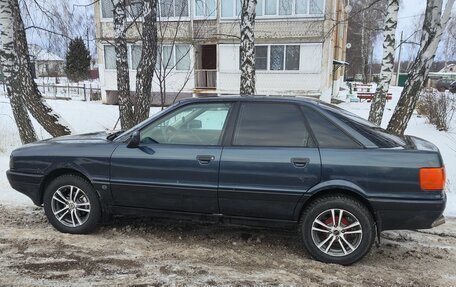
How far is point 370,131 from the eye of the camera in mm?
3887

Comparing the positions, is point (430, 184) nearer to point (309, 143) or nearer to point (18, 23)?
point (309, 143)

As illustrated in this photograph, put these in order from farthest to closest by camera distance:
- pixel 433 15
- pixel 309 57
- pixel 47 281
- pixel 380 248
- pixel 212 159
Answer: pixel 309 57
pixel 433 15
pixel 380 248
pixel 212 159
pixel 47 281

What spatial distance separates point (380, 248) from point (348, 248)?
2.25ft

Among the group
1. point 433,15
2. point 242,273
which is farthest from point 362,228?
point 433,15

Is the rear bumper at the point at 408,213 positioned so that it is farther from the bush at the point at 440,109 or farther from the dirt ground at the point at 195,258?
the bush at the point at 440,109

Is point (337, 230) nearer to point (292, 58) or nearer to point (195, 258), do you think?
point (195, 258)

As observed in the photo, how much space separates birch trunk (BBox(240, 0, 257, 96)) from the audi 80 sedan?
4.32 metres

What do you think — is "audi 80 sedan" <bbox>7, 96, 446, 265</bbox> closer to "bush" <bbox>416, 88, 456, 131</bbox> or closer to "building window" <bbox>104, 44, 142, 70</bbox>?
"bush" <bbox>416, 88, 456, 131</bbox>

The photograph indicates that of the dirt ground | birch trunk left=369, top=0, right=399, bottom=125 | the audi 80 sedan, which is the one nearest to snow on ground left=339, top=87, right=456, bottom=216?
the dirt ground

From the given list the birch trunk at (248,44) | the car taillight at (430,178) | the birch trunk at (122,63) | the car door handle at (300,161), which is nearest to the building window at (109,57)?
the birch trunk at (122,63)

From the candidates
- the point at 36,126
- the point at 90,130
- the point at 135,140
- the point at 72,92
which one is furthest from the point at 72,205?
the point at 72,92

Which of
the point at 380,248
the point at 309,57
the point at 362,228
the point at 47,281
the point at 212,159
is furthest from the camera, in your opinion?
the point at 309,57

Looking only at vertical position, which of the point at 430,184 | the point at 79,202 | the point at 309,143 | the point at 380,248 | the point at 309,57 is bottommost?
the point at 380,248

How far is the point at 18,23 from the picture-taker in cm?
808
